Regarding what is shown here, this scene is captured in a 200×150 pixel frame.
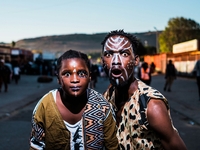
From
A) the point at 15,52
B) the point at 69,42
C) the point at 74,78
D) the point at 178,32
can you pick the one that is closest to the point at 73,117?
the point at 74,78

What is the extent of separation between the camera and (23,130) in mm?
7465

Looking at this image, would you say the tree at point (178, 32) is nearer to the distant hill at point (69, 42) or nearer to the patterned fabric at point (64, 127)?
the distant hill at point (69, 42)

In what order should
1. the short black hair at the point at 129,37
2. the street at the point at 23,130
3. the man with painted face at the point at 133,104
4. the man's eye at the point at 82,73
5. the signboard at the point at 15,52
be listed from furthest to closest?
the signboard at the point at 15,52, the street at the point at 23,130, the short black hair at the point at 129,37, the man's eye at the point at 82,73, the man with painted face at the point at 133,104

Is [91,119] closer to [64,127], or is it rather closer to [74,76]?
[64,127]

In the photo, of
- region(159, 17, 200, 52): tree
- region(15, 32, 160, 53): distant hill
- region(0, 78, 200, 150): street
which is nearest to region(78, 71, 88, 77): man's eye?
region(0, 78, 200, 150): street

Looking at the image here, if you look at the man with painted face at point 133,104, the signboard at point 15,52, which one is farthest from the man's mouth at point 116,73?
the signboard at point 15,52

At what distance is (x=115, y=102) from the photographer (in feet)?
8.02

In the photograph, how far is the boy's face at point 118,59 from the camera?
2.28 meters

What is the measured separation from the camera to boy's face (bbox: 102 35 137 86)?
2.28 m

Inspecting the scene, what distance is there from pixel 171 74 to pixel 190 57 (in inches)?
588

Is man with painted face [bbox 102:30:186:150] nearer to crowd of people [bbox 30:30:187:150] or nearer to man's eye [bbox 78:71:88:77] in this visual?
crowd of people [bbox 30:30:187:150]

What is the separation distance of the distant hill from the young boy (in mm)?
129113

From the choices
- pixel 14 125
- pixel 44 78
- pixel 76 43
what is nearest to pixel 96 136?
pixel 14 125

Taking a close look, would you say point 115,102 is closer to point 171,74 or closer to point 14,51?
point 171,74
